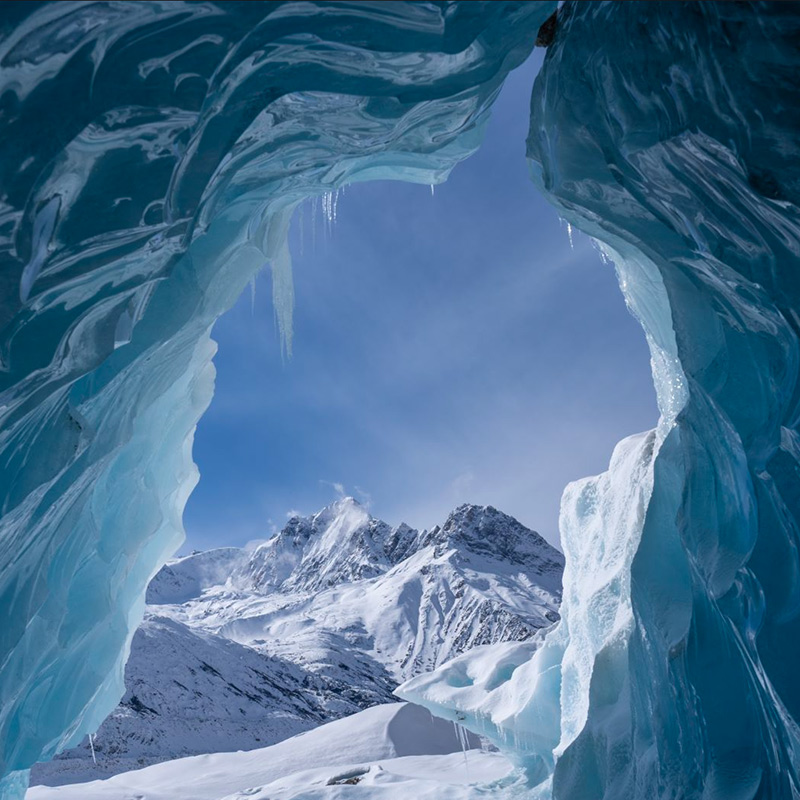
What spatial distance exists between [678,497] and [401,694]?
22.4 ft

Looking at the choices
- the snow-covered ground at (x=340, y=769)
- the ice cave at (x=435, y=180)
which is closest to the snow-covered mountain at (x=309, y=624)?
the snow-covered ground at (x=340, y=769)

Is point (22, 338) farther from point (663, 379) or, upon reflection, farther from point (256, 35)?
point (663, 379)

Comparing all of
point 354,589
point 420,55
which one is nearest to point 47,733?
point 420,55

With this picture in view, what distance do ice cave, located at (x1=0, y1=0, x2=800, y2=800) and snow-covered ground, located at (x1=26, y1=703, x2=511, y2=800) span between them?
15.3ft

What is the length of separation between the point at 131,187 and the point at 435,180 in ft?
11.6

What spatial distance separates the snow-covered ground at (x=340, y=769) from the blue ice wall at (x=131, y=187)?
4.90 m

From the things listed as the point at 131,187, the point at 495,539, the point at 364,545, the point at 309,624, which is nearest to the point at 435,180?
the point at 131,187

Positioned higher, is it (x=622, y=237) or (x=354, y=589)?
(x=622, y=237)

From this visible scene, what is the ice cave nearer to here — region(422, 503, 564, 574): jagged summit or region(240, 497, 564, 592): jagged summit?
region(240, 497, 564, 592): jagged summit

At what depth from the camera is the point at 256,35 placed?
3387 mm

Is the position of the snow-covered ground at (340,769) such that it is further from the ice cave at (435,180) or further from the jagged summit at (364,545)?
the jagged summit at (364,545)

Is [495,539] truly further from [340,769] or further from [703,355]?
[703,355]

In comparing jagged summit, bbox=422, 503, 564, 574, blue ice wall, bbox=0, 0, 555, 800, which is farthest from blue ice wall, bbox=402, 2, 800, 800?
jagged summit, bbox=422, 503, 564, 574

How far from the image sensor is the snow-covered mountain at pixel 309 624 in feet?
108
